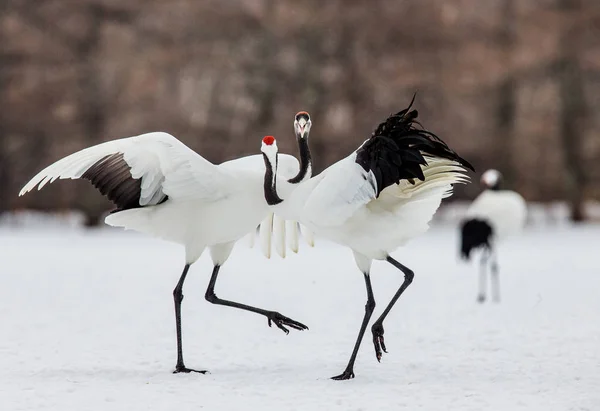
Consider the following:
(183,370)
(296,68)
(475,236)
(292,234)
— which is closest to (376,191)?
(292,234)

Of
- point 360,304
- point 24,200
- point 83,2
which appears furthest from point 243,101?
point 360,304

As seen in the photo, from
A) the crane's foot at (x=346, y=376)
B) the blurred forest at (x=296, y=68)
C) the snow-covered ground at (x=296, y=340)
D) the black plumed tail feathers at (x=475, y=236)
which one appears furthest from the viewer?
the blurred forest at (x=296, y=68)

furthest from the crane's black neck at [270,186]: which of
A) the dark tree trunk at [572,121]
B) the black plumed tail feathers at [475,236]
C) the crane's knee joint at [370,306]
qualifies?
the dark tree trunk at [572,121]

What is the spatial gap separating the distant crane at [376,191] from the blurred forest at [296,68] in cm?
1710

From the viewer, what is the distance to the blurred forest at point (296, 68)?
23750 mm

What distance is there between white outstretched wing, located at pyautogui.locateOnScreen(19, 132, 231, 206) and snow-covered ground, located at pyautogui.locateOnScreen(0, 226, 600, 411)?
1211 millimetres

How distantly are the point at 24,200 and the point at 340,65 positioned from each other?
10933mm

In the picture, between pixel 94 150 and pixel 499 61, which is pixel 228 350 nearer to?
pixel 94 150

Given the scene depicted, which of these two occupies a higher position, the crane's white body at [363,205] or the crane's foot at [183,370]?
the crane's white body at [363,205]

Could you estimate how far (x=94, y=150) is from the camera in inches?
234

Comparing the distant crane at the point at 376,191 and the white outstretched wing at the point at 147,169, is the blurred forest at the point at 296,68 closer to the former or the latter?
the white outstretched wing at the point at 147,169

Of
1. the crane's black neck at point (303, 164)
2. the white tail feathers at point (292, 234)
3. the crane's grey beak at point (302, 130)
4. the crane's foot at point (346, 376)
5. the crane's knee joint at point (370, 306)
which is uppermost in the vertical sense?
the crane's grey beak at point (302, 130)

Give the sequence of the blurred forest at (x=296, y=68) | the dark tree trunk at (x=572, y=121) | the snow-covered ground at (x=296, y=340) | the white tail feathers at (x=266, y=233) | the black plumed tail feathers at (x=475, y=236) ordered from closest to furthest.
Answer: the snow-covered ground at (x=296, y=340) < the white tail feathers at (x=266, y=233) < the black plumed tail feathers at (x=475, y=236) < the blurred forest at (x=296, y=68) < the dark tree trunk at (x=572, y=121)

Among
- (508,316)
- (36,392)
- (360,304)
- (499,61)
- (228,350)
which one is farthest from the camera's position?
(499,61)
